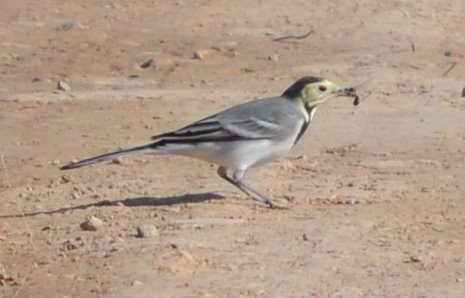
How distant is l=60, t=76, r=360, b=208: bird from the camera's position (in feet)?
34.8

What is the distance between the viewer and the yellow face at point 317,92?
434 inches

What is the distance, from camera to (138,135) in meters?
13.0

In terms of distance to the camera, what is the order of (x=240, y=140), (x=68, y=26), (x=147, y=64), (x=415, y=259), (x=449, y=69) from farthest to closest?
(x=68, y=26) < (x=147, y=64) < (x=449, y=69) < (x=240, y=140) < (x=415, y=259)

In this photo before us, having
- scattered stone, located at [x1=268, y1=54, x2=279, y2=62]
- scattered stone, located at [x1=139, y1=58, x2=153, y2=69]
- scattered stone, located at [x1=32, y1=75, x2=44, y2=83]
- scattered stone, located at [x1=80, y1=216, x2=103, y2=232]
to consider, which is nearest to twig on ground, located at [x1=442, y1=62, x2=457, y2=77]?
scattered stone, located at [x1=268, y1=54, x2=279, y2=62]

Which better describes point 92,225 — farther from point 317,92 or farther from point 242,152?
point 317,92

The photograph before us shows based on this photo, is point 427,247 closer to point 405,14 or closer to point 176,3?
point 405,14

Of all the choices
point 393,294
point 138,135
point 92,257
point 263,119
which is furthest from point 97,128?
point 393,294

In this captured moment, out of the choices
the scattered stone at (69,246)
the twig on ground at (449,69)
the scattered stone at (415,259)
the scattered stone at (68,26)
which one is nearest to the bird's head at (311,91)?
the scattered stone at (69,246)

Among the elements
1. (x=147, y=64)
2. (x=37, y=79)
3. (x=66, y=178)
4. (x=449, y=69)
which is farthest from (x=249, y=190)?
(x=147, y=64)

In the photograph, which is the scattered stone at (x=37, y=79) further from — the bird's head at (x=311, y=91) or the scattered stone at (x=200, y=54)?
the bird's head at (x=311, y=91)

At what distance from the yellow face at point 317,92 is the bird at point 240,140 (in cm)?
10

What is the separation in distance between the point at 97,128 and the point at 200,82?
6.46ft

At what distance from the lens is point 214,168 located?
11.8 m

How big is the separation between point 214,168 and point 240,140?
1.11 meters
